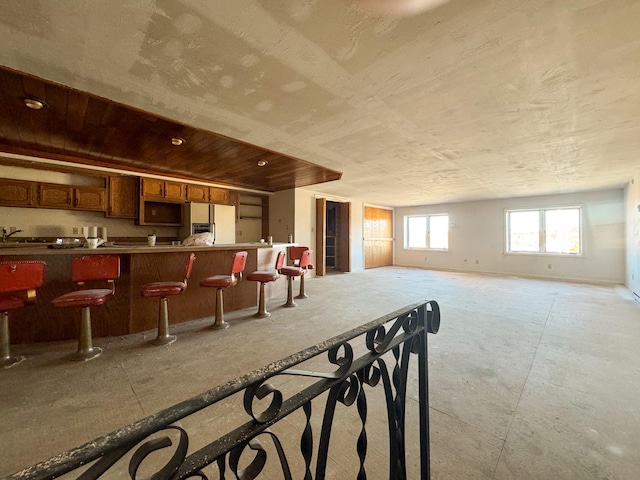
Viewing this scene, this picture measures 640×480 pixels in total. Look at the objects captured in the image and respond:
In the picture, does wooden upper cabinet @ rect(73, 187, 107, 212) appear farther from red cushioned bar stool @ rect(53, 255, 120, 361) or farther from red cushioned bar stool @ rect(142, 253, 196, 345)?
red cushioned bar stool @ rect(142, 253, 196, 345)

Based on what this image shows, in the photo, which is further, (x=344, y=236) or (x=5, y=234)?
(x=344, y=236)

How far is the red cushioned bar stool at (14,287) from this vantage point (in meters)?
2.04

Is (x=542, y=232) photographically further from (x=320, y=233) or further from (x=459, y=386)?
(x=459, y=386)

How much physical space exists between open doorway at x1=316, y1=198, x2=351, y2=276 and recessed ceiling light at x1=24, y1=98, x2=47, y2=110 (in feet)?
17.6

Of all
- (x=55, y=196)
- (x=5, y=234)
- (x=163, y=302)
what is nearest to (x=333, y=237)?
(x=163, y=302)

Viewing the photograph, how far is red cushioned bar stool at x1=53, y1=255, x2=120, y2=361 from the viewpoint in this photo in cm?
225

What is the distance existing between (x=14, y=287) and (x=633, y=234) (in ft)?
29.4

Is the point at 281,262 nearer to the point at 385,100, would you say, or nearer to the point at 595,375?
the point at 385,100

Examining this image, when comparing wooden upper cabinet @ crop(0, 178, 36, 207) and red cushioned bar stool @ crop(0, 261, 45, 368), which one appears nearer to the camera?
red cushioned bar stool @ crop(0, 261, 45, 368)

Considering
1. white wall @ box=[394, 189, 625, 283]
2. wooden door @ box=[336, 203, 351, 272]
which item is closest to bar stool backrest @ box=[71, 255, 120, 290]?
wooden door @ box=[336, 203, 351, 272]

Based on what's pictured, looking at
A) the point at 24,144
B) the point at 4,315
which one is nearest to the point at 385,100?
the point at 4,315

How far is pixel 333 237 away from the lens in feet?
28.6

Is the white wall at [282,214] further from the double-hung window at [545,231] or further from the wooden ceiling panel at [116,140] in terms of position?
the double-hung window at [545,231]

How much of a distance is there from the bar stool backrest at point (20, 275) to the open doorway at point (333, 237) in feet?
18.0
